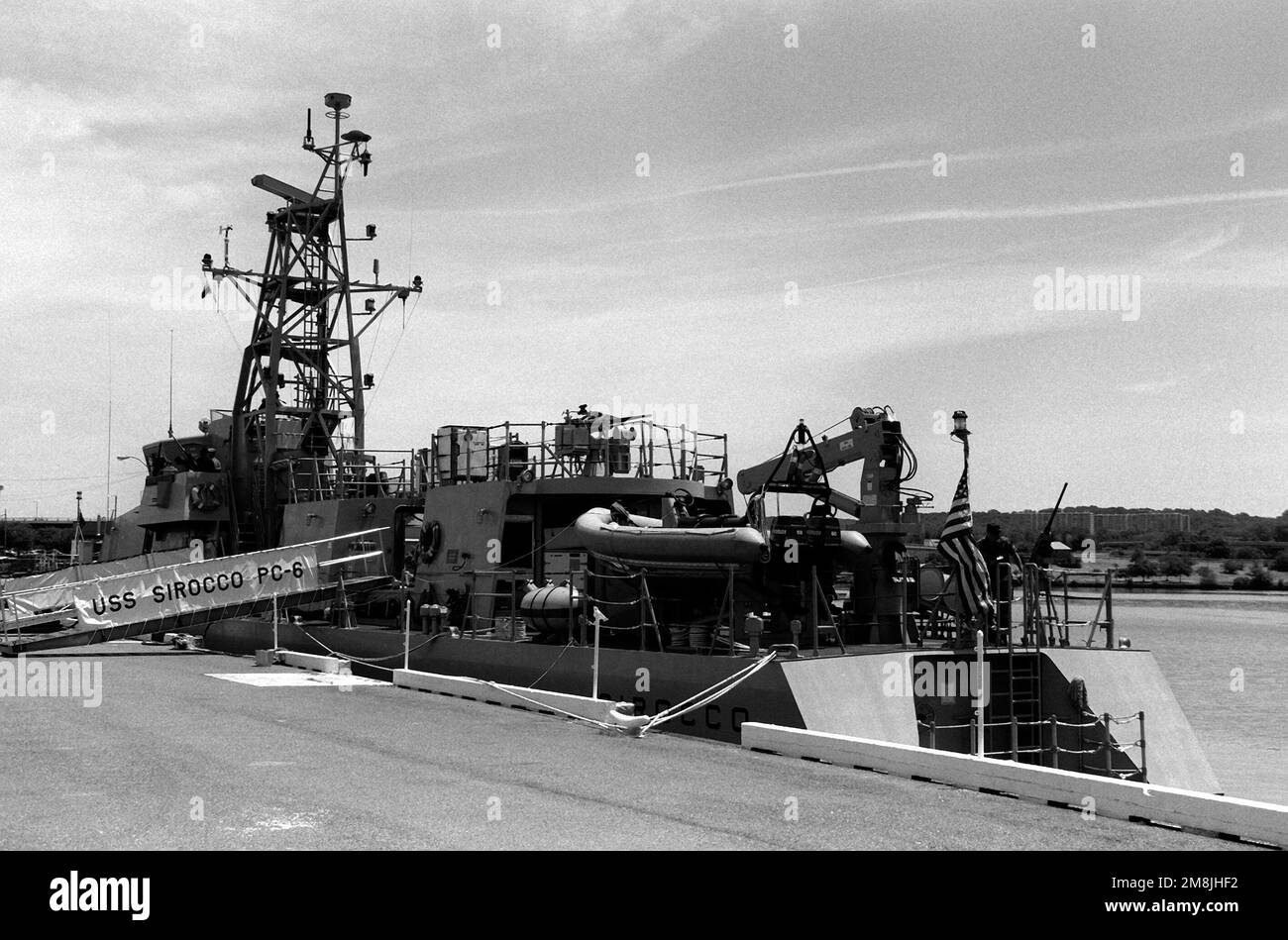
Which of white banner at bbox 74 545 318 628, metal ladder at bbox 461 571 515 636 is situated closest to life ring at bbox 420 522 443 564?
metal ladder at bbox 461 571 515 636

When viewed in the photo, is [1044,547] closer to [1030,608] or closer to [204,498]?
[1030,608]

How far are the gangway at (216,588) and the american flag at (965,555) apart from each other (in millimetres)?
11646

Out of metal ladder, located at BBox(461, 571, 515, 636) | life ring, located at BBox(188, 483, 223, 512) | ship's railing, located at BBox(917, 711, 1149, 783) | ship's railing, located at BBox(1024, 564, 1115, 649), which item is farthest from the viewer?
life ring, located at BBox(188, 483, 223, 512)

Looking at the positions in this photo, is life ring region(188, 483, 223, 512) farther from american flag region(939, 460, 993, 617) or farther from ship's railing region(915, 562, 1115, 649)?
american flag region(939, 460, 993, 617)

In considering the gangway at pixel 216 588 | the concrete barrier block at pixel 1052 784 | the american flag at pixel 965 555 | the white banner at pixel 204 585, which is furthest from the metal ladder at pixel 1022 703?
the white banner at pixel 204 585

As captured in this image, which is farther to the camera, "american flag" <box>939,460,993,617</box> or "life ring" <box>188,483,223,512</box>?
"life ring" <box>188,483,223,512</box>

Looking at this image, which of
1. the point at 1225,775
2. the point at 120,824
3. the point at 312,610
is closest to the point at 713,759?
the point at 120,824

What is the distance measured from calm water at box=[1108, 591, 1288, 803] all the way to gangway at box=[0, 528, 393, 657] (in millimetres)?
16613

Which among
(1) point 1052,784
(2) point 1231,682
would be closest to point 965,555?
(1) point 1052,784

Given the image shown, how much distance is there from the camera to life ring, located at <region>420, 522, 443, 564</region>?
19141mm

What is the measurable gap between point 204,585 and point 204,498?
199 inches

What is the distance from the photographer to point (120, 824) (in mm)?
6785

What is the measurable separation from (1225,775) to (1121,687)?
11.9m

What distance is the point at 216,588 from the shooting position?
21.3 meters
